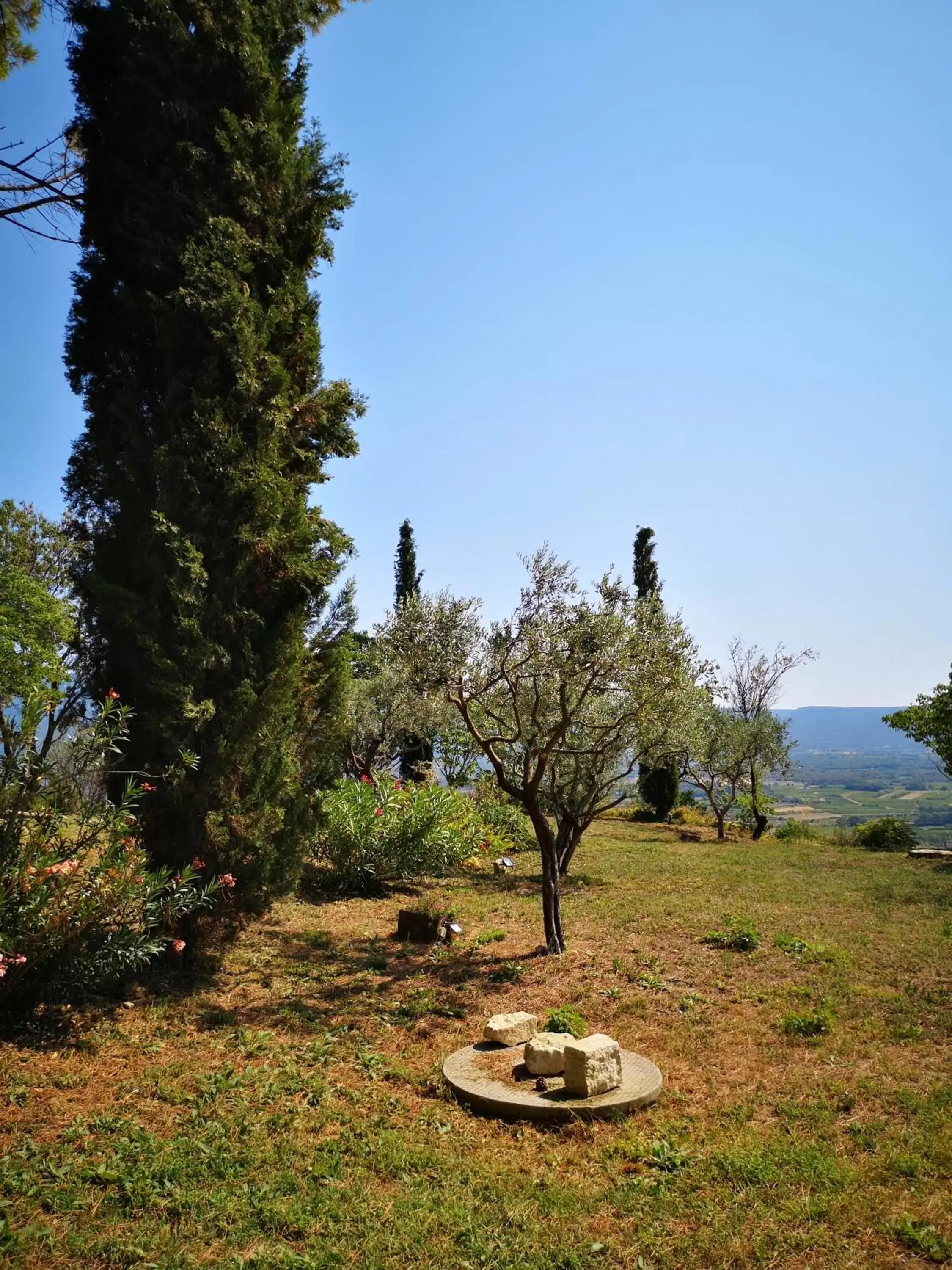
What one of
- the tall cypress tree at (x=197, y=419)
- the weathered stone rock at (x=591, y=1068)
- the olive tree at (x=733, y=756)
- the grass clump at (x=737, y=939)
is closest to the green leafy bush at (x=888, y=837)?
the olive tree at (x=733, y=756)

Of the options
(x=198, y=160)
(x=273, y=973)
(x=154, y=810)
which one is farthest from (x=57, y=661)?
(x=198, y=160)

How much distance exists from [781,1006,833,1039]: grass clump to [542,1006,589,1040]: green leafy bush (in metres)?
1.80

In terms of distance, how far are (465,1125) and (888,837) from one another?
20.9m

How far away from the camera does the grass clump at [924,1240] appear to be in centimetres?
349

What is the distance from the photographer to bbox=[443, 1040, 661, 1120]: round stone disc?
16.3 feet

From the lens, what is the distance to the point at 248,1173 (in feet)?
13.1

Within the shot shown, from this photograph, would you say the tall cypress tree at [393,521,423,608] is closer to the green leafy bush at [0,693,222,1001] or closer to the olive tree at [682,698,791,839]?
the olive tree at [682,698,791,839]

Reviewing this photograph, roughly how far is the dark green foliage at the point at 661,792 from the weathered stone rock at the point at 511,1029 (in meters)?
23.2

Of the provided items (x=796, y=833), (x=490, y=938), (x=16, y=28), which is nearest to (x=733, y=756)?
(x=796, y=833)

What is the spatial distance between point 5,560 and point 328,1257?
49.5ft

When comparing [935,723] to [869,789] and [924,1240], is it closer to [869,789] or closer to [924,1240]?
[924,1240]

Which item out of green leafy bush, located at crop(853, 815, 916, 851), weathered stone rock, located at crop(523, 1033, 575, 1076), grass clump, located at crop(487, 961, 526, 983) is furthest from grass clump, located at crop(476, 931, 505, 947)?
green leafy bush, located at crop(853, 815, 916, 851)

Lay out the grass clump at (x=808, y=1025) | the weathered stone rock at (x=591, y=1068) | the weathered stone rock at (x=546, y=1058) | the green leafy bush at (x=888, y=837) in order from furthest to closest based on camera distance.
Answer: the green leafy bush at (x=888, y=837) → the grass clump at (x=808, y=1025) → the weathered stone rock at (x=546, y=1058) → the weathered stone rock at (x=591, y=1068)

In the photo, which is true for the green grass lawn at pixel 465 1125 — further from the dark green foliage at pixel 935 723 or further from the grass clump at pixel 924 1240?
the dark green foliage at pixel 935 723
